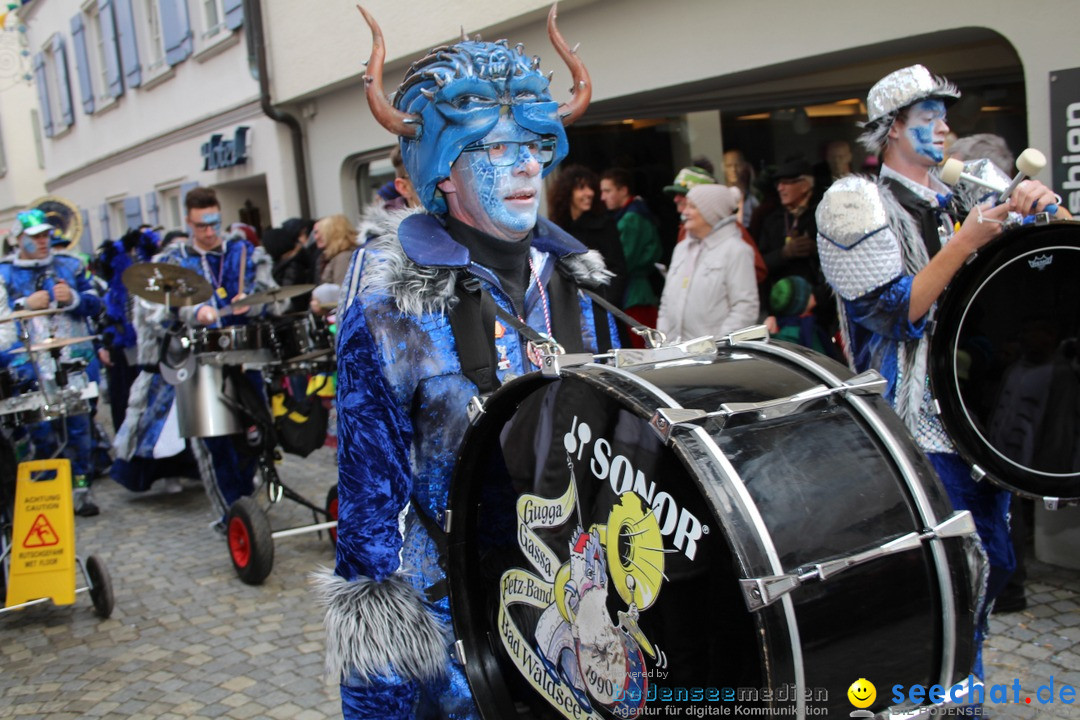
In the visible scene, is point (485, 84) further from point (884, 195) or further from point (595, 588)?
point (884, 195)

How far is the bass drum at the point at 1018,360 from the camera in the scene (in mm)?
2600

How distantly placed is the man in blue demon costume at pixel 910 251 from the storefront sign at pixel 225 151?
928cm

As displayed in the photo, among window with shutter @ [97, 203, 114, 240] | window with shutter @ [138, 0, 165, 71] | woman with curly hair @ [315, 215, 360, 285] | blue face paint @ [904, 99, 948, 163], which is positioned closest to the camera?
blue face paint @ [904, 99, 948, 163]

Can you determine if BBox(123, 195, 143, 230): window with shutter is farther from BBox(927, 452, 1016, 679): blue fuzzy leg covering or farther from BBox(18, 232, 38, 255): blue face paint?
BBox(927, 452, 1016, 679): blue fuzzy leg covering

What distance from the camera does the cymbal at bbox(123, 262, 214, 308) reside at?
5.15 metres

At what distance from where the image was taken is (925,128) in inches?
120

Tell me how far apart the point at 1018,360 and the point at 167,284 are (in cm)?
424

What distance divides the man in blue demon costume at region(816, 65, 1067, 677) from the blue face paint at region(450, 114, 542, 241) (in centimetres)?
136

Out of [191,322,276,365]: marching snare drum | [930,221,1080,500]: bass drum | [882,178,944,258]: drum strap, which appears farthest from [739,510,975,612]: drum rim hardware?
[191,322,276,365]: marching snare drum

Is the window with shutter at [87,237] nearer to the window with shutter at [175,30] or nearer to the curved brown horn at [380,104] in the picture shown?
the window with shutter at [175,30]

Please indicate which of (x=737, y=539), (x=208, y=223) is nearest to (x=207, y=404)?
(x=208, y=223)

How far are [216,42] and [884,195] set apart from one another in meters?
10.2

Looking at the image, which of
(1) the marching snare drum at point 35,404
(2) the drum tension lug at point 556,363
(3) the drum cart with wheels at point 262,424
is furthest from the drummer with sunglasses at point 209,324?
(2) the drum tension lug at point 556,363

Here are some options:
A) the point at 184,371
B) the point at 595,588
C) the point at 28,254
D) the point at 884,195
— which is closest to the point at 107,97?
the point at 28,254
